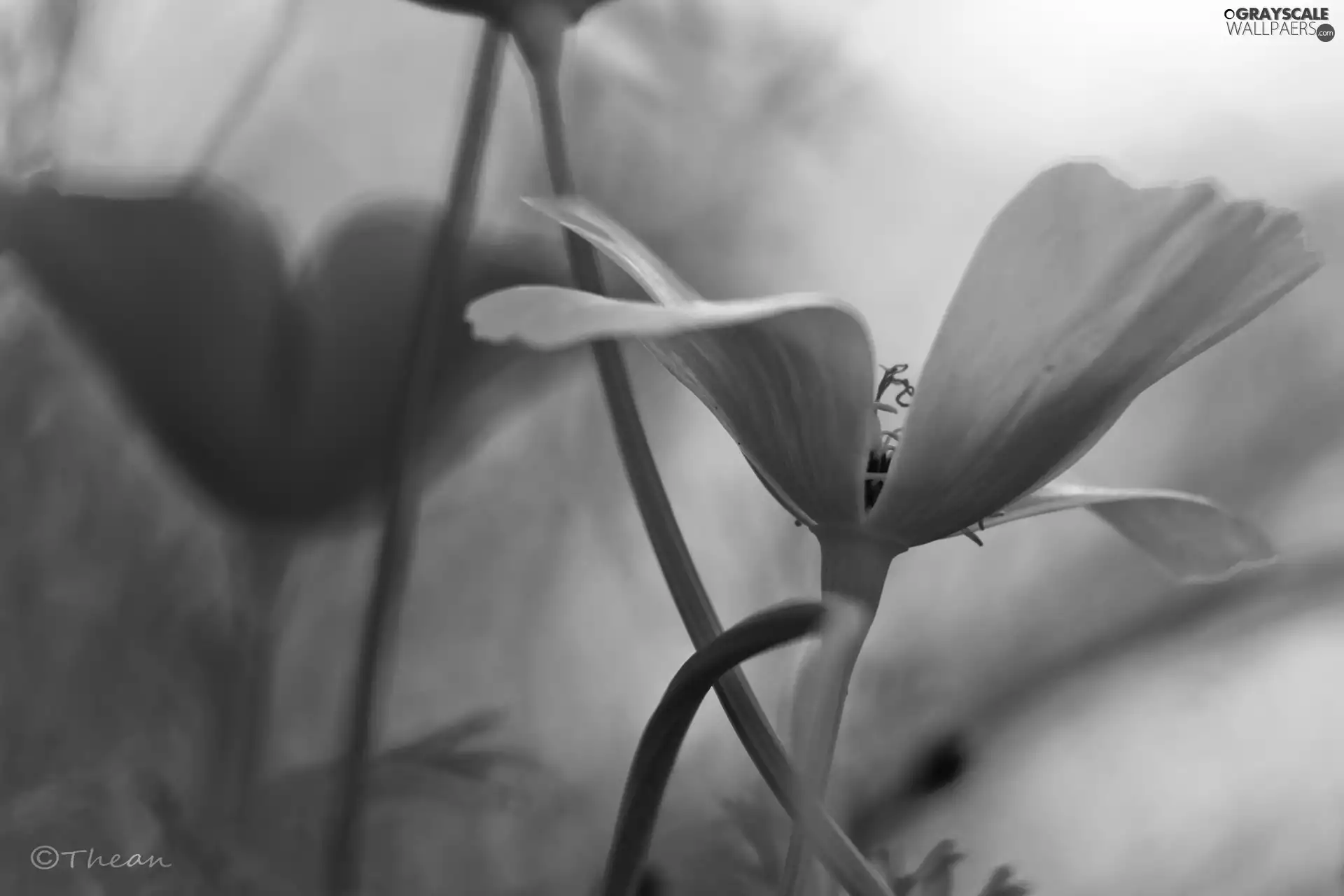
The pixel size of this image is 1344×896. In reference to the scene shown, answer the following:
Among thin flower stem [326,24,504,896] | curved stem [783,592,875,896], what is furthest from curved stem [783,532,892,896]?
thin flower stem [326,24,504,896]

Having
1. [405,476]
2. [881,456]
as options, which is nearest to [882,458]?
[881,456]

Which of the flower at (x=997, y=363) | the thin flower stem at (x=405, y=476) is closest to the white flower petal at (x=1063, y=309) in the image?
the flower at (x=997, y=363)

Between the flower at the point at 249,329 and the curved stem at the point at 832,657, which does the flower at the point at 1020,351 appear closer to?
the curved stem at the point at 832,657

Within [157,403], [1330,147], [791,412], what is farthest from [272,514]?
[1330,147]

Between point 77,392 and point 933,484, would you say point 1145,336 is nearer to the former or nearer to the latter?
point 933,484

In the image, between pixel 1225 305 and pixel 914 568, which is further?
pixel 914 568

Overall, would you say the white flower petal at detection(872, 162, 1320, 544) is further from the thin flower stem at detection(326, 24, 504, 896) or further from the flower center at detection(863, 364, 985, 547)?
the thin flower stem at detection(326, 24, 504, 896)

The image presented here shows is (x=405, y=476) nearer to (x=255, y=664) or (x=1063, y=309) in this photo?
(x=255, y=664)
